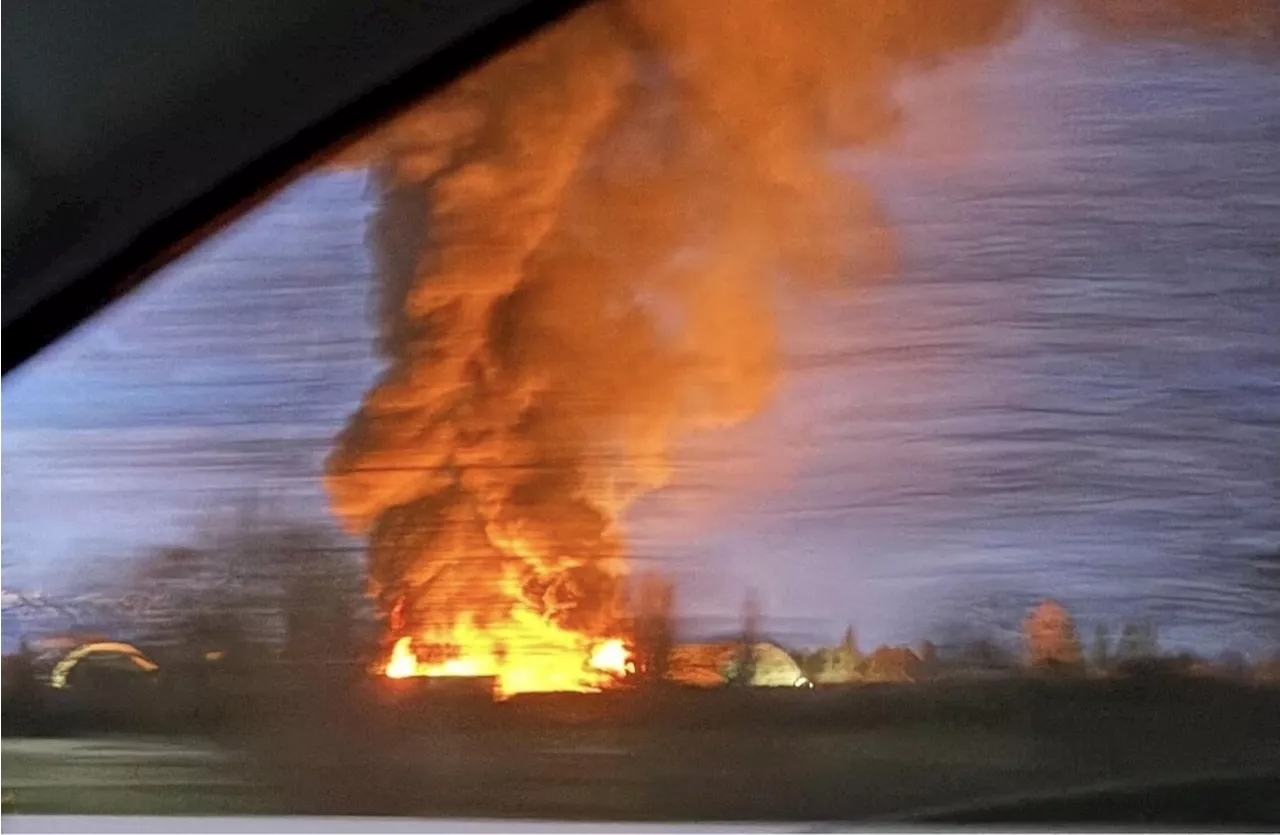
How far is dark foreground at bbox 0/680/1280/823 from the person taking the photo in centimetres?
80

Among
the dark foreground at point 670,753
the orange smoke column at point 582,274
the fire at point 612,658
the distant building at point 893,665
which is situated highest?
the orange smoke column at point 582,274

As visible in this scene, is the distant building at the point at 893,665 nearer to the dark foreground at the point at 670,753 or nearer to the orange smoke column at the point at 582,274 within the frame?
the dark foreground at the point at 670,753

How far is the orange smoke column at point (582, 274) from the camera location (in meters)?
0.89

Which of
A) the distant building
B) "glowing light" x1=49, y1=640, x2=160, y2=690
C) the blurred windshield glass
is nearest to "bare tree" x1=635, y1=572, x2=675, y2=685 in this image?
the blurred windshield glass

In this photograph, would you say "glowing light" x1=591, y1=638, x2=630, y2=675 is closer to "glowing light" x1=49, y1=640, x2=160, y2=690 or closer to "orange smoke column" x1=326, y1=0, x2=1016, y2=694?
A: "orange smoke column" x1=326, y1=0, x2=1016, y2=694

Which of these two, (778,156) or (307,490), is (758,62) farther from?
(307,490)

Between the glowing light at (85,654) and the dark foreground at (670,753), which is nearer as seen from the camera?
the dark foreground at (670,753)

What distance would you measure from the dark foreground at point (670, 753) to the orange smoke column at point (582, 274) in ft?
0.14

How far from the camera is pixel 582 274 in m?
0.93

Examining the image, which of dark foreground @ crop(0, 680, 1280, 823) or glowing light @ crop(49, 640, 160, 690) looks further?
glowing light @ crop(49, 640, 160, 690)

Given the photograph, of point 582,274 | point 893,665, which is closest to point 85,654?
point 582,274

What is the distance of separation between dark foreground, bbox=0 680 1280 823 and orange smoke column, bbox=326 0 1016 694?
1.6 inches

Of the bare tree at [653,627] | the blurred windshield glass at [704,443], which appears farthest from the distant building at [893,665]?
the bare tree at [653,627]

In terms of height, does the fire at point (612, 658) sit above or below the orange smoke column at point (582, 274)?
below
